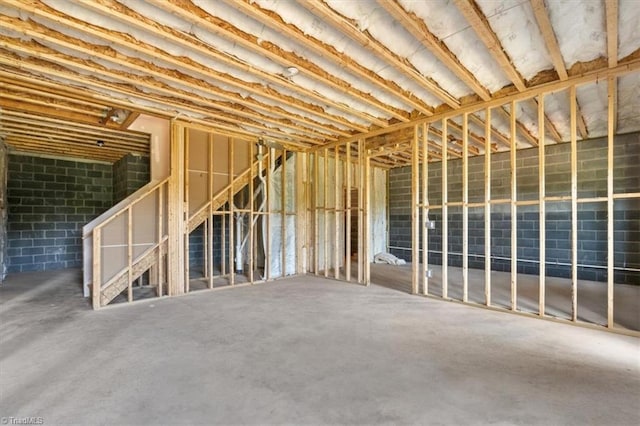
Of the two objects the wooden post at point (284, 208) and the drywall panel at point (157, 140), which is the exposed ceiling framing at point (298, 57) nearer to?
the drywall panel at point (157, 140)

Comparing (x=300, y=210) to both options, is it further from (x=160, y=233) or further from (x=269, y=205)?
(x=160, y=233)

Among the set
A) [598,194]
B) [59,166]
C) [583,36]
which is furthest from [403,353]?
[59,166]

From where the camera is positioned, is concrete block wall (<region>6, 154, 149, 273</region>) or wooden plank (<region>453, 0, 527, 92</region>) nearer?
wooden plank (<region>453, 0, 527, 92</region>)

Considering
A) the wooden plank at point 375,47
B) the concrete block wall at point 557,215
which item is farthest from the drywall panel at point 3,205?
the concrete block wall at point 557,215

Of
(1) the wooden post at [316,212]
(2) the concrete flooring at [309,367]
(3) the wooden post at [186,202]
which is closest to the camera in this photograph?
(2) the concrete flooring at [309,367]

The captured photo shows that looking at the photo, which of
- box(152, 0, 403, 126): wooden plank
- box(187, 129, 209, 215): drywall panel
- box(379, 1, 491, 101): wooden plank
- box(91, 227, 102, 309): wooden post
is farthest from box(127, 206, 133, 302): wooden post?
box(379, 1, 491, 101): wooden plank

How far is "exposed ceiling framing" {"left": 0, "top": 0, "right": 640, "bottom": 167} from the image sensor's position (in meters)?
2.61

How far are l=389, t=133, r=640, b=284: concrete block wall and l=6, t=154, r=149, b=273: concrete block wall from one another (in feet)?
26.7

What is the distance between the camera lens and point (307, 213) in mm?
7016

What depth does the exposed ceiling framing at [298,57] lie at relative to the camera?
2605 millimetres

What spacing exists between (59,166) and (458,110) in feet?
30.0

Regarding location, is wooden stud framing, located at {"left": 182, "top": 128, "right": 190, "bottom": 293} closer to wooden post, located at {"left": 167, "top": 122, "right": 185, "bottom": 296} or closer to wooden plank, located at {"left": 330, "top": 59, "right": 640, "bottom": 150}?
wooden post, located at {"left": 167, "top": 122, "right": 185, "bottom": 296}

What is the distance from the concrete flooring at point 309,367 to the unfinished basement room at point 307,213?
0.02 m

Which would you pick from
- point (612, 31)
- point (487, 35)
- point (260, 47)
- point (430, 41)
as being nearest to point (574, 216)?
point (612, 31)
